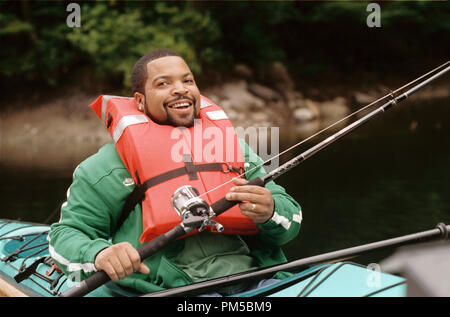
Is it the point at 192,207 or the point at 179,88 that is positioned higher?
the point at 179,88

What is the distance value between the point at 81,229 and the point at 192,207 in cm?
45

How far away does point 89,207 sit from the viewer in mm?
1786

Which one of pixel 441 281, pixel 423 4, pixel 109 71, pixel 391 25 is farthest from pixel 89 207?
pixel 391 25

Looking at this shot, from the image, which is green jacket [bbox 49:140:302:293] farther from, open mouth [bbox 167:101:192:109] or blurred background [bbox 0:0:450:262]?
blurred background [bbox 0:0:450:262]

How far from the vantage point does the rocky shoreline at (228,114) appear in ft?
36.7

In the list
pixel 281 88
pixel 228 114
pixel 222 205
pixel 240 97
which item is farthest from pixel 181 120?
pixel 281 88

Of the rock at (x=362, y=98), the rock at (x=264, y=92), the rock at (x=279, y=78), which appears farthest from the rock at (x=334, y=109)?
the rock at (x=264, y=92)

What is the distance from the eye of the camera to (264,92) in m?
14.3

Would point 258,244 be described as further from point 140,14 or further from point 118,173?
point 140,14

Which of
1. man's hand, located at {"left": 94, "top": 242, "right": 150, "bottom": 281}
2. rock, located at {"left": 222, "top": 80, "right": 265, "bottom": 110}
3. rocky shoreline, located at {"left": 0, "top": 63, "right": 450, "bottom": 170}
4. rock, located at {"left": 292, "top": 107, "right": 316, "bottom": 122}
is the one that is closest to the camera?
man's hand, located at {"left": 94, "top": 242, "right": 150, "bottom": 281}

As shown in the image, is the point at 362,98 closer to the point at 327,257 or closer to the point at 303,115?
the point at 303,115

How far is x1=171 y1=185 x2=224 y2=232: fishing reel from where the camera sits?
164cm

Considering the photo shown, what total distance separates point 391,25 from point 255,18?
18.6 ft

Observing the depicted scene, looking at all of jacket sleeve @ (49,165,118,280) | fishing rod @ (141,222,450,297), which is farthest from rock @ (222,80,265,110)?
fishing rod @ (141,222,450,297)
